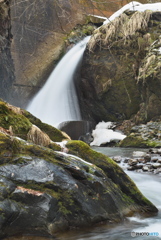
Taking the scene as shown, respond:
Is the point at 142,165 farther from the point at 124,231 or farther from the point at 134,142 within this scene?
the point at 134,142

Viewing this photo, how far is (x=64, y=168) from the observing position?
10.2 ft

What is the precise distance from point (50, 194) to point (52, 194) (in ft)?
0.09

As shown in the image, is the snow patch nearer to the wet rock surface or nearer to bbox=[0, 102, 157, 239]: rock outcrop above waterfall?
the wet rock surface

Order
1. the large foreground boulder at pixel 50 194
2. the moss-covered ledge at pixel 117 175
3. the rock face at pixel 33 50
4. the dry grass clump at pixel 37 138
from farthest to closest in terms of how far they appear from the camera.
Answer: the rock face at pixel 33 50
the dry grass clump at pixel 37 138
the moss-covered ledge at pixel 117 175
the large foreground boulder at pixel 50 194

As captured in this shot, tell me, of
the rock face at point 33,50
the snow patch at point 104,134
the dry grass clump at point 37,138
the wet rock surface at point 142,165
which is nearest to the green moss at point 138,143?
the snow patch at point 104,134

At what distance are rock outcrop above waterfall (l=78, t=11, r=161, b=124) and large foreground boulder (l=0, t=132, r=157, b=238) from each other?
11.5 metres

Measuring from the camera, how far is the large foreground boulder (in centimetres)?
255

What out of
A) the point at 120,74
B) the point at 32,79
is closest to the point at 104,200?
the point at 120,74

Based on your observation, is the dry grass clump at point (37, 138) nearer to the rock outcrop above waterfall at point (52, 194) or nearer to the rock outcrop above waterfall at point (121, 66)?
the rock outcrop above waterfall at point (52, 194)

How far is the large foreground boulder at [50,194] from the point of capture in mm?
2549

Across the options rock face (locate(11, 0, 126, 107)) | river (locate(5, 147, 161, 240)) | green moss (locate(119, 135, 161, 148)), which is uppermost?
rock face (locate(11, 0, 126, 107))

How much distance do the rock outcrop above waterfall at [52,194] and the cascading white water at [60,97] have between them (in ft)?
38.1

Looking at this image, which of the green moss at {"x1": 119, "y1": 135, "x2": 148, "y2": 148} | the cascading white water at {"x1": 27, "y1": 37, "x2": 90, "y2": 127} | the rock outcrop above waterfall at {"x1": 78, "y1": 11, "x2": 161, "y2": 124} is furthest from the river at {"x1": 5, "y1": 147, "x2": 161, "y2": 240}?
the cascading white water at {"x1": 27, "y1": 37, "x2": 90, "y2": 127}

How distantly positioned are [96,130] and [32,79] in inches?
211
